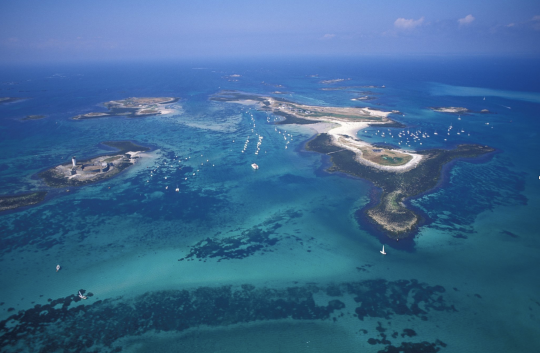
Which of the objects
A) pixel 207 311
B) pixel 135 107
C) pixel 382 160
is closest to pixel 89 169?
pixel 207 311

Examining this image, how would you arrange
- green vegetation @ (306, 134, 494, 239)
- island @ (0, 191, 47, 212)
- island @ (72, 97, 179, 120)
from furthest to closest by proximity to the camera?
1. island @ (72, 97, 179, 120)
2. island @ (0, 191, 47, 212)
3. green vegetation @ (306, 134, 494, 239)

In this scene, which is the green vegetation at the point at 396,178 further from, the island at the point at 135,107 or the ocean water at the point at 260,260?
the island at the point at 135,107

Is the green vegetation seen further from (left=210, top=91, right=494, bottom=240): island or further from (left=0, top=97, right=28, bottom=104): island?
(left=0, top=97, right=28, bottom=104): island

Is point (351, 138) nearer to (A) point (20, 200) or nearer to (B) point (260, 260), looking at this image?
(B) point (260, 260)

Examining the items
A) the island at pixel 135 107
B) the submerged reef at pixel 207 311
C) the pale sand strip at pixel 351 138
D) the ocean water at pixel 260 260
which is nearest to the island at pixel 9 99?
the island at pixel 135 107

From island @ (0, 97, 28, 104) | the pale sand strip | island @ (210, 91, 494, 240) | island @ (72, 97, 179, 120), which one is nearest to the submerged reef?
island @ (210, 91, 494, 240)
